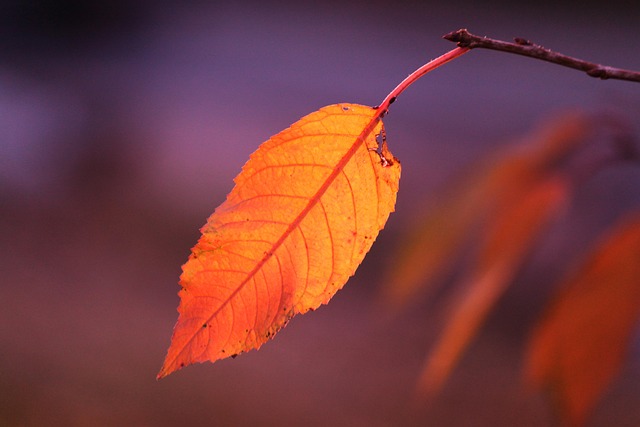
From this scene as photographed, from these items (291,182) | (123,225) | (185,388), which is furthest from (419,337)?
(291,182)

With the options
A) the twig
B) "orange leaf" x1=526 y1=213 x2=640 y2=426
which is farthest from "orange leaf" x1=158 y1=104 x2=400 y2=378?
"orange leaf" x1=526 y1=213 x2=640 y2=426

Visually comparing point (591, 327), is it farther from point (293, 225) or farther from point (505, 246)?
point (293, 225)

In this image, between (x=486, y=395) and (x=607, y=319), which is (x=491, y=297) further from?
(x=486, y=395)

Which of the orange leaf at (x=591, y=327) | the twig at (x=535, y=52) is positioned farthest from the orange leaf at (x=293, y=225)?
the orange leaf at (x=591, y=327)

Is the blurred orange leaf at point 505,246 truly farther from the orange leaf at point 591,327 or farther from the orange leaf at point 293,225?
the orange leaf at point 293,225

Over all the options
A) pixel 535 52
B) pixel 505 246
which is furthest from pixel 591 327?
pixel 535 52

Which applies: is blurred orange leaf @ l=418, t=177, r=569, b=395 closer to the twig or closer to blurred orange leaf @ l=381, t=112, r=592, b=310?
blurred orange leaf @ l=381, t=112, r=592, b=310

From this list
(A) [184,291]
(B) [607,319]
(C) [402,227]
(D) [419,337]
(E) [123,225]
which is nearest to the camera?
(A) [184,291]

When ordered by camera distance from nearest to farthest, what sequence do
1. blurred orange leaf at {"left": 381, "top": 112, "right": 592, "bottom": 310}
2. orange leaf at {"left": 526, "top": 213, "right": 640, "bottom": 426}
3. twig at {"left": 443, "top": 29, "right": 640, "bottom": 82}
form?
twig at {"left": 443, "top": 29, "right": 640, "bottom": 82} → orange leaf at {"left": 526, "top": 213, "right": 640, "bottom": 426} → blurred orange leaf at {"left": 381, "top": 112, "right": 592, "bottom": 310}
